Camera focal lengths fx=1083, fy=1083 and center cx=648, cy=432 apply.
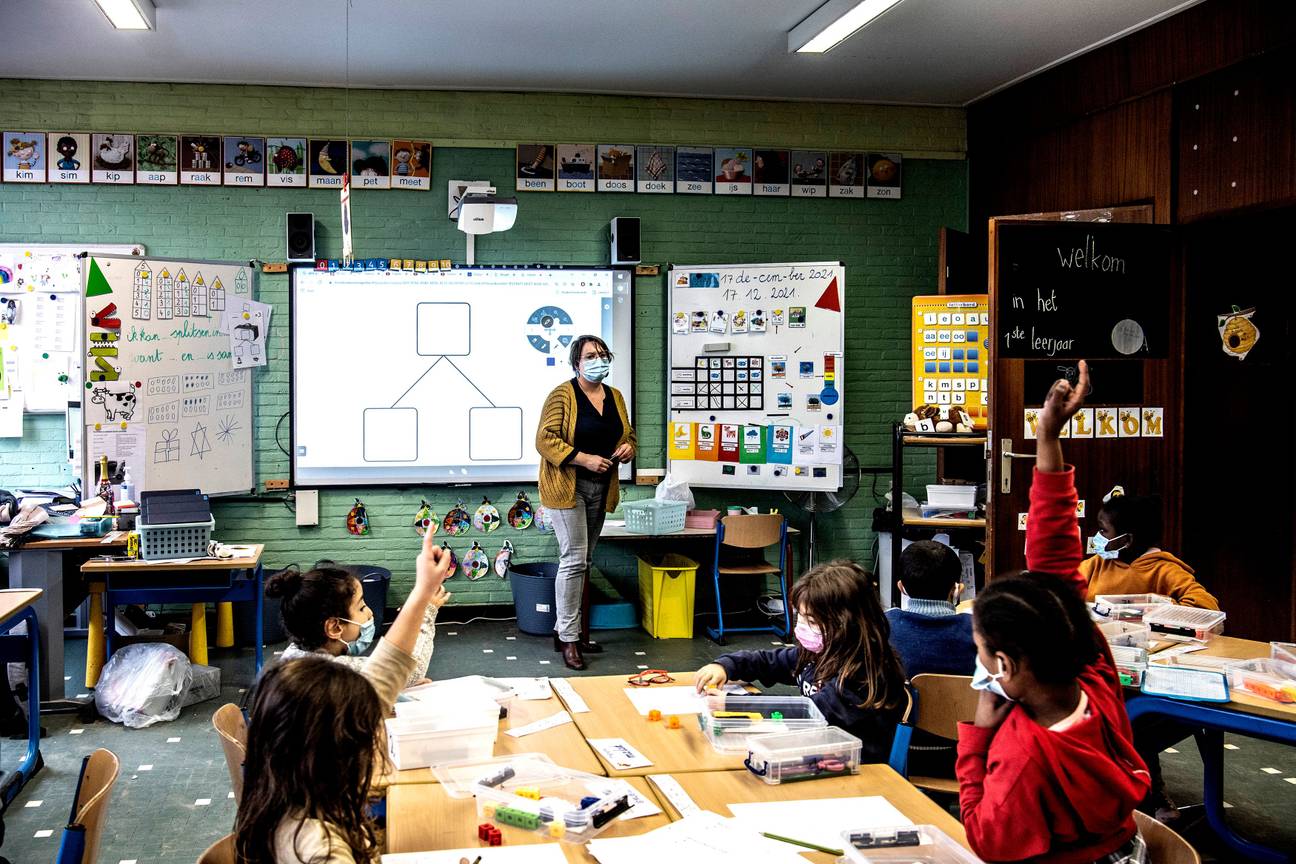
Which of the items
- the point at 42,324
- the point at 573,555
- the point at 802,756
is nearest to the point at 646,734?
the point at 802,756

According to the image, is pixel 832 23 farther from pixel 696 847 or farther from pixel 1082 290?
pixel 696 847

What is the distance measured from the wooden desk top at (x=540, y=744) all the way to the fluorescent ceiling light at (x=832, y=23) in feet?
12.5

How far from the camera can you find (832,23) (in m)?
5.38

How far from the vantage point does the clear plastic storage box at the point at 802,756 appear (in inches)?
87.8

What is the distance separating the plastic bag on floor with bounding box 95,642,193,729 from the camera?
15.5ft

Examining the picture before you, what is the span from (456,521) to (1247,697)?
16.1 ft

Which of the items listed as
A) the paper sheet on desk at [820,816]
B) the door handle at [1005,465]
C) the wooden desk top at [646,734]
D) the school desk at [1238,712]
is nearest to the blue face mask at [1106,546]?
the school desk at [1238,712]

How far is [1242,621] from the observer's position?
5707 mm

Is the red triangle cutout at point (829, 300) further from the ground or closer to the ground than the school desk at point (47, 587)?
further from the ground

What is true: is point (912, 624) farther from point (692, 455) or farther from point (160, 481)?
point (160, 481)

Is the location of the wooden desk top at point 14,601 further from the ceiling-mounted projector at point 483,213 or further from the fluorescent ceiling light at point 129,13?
the ceiling-mounted projector at point 483,213

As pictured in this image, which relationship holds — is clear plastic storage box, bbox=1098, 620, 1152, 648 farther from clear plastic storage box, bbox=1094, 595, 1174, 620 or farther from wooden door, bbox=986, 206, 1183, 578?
wooden door, bbox=986, 206, 1183, 578

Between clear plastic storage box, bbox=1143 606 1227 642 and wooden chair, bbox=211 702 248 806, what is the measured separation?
271 cm

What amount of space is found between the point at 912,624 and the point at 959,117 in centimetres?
522
